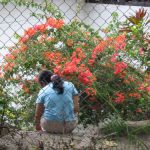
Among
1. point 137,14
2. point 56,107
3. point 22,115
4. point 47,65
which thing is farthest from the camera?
point 137,14

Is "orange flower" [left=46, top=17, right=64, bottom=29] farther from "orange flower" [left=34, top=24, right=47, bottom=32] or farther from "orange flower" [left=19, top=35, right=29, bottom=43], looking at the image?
"orange flower" [left=19, top=35, right=29, bottom=43]

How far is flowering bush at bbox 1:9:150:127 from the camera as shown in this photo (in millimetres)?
5102

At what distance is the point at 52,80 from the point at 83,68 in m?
0.34

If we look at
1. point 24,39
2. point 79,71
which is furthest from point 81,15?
point 79,71

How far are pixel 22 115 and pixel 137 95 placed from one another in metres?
1.17

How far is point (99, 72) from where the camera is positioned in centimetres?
537

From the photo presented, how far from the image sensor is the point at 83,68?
520cm

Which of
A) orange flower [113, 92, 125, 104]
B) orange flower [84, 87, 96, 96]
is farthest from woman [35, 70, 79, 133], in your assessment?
orange flower [113, 92, 125, 104]

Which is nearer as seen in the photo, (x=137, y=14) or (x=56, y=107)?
(x=56, y=107)

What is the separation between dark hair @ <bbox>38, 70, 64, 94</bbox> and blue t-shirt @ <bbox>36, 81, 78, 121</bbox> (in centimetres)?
4

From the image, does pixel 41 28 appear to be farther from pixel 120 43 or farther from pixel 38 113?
pixel 38 113

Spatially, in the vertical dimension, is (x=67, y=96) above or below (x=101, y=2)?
below

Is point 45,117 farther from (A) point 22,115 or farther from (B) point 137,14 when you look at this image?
(B) point 137,14

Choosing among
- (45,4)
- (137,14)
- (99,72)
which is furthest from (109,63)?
(137,14)
